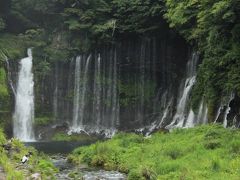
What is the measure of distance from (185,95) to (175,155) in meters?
20.8

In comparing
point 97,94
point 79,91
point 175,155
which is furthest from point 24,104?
point 175,155

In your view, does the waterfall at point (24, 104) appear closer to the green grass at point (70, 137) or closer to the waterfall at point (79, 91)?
the green grass at point (70, 137)

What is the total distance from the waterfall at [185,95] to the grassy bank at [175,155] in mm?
12107

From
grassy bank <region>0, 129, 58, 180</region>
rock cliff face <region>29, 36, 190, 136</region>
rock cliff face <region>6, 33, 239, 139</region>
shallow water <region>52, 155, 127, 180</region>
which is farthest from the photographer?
rock cliff face <region>29, 36, 190, 136</region>

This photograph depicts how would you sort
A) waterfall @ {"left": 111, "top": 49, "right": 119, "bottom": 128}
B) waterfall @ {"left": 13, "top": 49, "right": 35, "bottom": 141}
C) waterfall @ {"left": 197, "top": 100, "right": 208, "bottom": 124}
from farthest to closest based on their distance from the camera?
waterfall @ {"left": 111, "top": 49, "right": 119, "bottom": 128}
waterfall @ {"left": 13, "top": 49, "right": 35, "bottom": 141}
waterfall @ {"left": 197, "top": 100, "right": 208, "bottom": 124}

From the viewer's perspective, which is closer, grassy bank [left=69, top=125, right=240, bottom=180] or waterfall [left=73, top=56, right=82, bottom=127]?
grassy bank [left=69, top=125, right=240, bottom=180]

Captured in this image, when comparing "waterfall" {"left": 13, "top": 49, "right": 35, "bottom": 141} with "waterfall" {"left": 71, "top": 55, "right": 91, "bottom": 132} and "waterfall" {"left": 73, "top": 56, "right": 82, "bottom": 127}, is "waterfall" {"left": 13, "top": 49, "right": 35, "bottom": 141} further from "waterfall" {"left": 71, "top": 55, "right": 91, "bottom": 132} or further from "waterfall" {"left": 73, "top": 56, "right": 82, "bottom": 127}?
"waterfall" {"left": 71, "top": 55, "right": 91, "bottom": 132}

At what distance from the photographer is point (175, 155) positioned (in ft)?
74.8

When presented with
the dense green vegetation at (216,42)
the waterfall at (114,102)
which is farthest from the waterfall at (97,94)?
the dense green vegetation at (216,42)

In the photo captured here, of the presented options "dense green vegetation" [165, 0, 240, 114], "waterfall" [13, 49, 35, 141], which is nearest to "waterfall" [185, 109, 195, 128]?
"dense green vegetation" [165, 0, 240, 114]

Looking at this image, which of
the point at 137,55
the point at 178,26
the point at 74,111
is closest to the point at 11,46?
the point at 74,111

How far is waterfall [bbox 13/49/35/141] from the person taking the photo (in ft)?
150

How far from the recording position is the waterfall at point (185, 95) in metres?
42.8

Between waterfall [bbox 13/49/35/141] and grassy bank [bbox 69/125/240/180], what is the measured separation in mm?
16616
